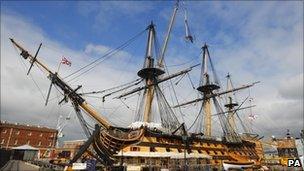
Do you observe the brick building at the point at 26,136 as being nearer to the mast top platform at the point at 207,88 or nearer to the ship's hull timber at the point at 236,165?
the mast top platform at the point at 207,88

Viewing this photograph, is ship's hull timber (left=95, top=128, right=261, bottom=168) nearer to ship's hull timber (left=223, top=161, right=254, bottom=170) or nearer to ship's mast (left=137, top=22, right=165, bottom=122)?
ship's hull timber (left=223, top=161, right=254, bottom=170)

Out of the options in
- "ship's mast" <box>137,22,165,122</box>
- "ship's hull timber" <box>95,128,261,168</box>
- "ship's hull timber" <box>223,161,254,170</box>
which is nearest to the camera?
"ship's hull timber" <box>95,128,261,168</box>

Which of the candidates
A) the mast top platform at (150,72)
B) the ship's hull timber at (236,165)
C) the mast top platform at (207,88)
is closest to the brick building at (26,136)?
the mast top platform at (150,72)

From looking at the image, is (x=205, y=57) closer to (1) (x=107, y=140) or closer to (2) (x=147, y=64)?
(2) (x=147, y=64)

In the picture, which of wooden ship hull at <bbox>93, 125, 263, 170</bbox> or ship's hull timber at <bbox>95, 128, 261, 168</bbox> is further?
ship's hull timber at <bbox>95, 128, 261, 168</bbox>

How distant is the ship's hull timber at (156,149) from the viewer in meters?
28.6

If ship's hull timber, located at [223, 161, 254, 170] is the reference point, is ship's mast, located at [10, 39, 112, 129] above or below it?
above

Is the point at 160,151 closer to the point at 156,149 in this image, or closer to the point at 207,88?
the point at 156,149

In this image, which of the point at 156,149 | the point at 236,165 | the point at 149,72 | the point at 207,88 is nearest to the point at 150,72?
the point at 149,72

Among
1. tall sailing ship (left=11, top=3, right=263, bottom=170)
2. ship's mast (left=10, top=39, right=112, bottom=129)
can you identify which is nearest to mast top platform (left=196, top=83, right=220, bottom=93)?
tall sailing ship (left=11, top=3, right=263, bottom=170)

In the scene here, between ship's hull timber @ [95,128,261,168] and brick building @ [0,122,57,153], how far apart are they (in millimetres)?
38831

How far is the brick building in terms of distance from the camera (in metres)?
66.1

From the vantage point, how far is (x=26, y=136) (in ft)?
232

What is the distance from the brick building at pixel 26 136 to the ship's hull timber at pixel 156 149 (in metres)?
38.8
